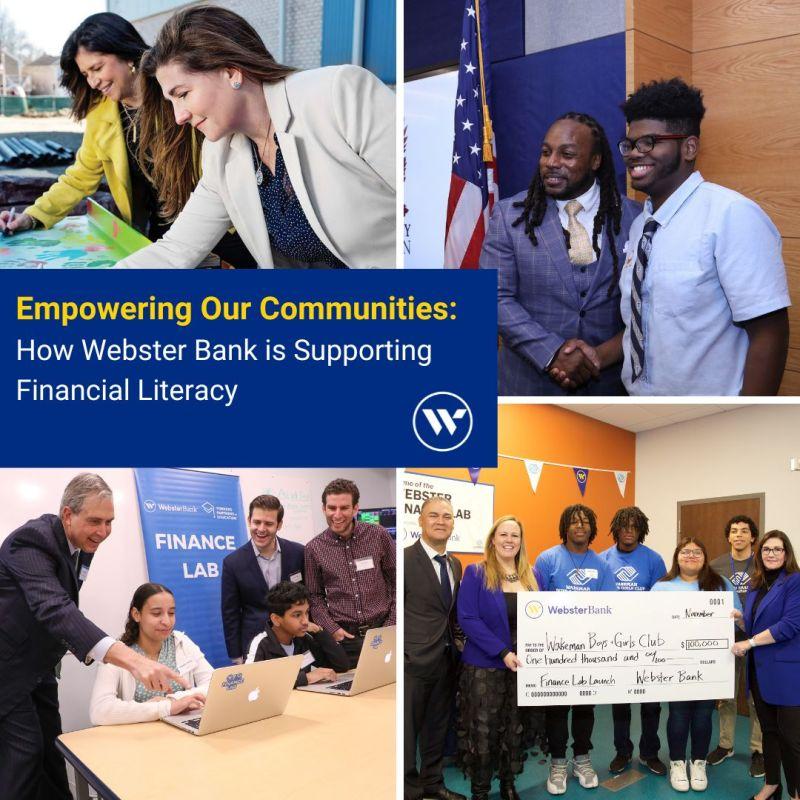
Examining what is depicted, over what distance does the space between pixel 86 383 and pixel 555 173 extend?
1.73 meters

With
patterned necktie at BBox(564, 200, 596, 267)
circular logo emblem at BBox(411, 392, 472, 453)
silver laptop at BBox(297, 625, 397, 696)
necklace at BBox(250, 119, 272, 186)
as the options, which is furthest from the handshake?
necklace at BBox(250, 119, 272, 186)

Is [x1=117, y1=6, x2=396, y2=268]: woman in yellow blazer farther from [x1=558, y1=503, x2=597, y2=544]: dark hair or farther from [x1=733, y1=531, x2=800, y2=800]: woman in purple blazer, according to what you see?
[x1=733, y1=531, x2=800, y2=800]: woman in purple blazer

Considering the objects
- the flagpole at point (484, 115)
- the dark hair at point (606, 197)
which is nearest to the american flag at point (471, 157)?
the flagpole at point (484, 115)

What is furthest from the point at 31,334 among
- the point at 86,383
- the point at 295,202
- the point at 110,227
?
the point at 295,202

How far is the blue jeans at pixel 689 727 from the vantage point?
3033mm

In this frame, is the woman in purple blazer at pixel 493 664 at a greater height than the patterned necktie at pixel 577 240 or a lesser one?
lesser

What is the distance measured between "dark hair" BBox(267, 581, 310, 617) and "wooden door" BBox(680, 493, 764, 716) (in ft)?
4.78

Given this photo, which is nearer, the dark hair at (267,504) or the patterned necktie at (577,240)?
the patterned necktie at (577,240)

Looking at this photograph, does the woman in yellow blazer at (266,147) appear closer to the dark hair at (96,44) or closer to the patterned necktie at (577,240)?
the dark hair at (96,44)

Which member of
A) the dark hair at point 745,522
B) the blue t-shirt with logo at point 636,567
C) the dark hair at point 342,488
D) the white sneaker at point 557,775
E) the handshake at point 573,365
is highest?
the handshake at point 573,365

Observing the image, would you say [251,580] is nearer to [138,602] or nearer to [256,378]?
[138,602]

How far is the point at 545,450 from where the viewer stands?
121 inches

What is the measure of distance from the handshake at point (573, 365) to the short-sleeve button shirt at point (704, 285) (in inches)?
7.7

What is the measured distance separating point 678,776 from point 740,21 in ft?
8.43
